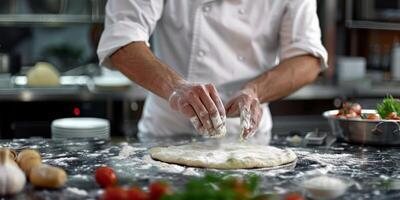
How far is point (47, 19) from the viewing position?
172 inches

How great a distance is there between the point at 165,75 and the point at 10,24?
2548mm

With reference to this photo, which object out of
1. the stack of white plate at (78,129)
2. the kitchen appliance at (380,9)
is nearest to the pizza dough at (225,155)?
the stack of white plate at (78,129)

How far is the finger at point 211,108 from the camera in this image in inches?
78.4

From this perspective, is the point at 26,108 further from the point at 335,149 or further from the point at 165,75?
the point at 335,149

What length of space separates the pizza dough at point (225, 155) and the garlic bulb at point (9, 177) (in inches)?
19.3

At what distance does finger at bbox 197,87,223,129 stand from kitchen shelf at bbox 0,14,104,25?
2.54 m

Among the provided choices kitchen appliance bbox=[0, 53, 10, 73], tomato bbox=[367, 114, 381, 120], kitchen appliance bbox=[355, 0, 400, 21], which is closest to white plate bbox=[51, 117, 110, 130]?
tomato bbox=[367, 114, 381, 120]

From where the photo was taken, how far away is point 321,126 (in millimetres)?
4102

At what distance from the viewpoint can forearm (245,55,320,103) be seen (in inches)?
95.7

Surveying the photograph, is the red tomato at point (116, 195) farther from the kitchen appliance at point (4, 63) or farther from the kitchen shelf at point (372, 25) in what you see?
the kitchen shelf at point (372, 25)

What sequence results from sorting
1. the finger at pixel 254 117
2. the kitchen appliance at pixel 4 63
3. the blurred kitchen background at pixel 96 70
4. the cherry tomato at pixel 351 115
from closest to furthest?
the finger at pixel 254 117
the cherry tomato at pixel 351 115
the blurred kitchen background at pixel 96 70
the kitchen appliance at pixel 4 63

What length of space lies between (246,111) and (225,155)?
19cm

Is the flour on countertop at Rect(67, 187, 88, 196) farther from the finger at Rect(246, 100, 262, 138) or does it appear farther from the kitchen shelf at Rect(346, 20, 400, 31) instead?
the kitchen shelf at Rect(346, 20, 400, 31)

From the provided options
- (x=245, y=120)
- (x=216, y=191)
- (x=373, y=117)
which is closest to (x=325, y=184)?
(x=216, y=191)
